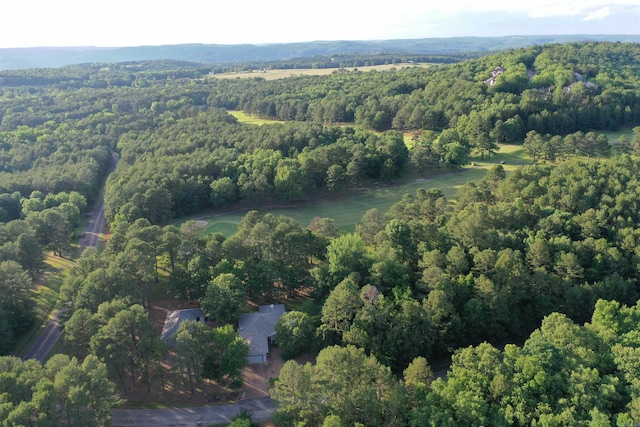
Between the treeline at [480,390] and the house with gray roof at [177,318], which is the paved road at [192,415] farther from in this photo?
the house with gray roof at [177,318]

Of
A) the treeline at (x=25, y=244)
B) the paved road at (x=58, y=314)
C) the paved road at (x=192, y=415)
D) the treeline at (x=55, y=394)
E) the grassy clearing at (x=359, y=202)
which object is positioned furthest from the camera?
the grassy clearing at (x=359, y=202)

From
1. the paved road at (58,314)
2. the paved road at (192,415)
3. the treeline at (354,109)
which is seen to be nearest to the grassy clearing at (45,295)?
the paved road at (58,314)

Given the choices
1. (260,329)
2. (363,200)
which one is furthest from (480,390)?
(363,200)

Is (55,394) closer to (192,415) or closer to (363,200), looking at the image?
(192,415)

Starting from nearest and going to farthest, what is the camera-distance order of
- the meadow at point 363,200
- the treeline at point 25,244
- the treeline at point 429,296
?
the treeline at point 429,296 < the treeline at point 25,244 < the meadow at point 363,200

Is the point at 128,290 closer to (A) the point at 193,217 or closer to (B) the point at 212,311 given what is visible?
(B) the point at 212,311

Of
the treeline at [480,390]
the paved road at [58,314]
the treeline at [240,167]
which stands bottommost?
the paved road at [58,314]

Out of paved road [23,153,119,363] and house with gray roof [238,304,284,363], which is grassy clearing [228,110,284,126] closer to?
paved road [23,153,119,363]

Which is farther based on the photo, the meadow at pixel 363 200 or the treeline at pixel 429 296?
the meadow at pixel 363 200
